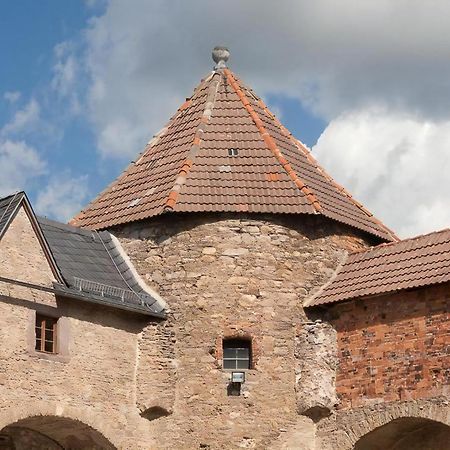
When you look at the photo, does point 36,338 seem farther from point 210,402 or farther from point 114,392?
point 210,402

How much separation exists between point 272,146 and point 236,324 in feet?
12.7

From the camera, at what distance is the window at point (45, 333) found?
18062 mm

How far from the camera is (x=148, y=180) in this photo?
71.0ft

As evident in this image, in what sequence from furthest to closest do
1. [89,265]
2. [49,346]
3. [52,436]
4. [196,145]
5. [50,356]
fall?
[196,145] → [89,265] → [52,436] → [49,346] → [50,356]

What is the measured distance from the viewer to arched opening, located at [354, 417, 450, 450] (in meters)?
19.1

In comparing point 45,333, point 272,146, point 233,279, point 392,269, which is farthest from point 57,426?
point 272,146

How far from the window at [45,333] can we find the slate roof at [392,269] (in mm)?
4604

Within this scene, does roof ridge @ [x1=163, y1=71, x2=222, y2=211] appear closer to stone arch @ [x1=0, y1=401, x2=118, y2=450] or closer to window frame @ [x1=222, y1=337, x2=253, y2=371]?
window frame @ [x1=222, y1=337, x2=253, y2=371]

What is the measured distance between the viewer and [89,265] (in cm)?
2014

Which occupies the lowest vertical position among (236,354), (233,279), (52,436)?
(52,436)

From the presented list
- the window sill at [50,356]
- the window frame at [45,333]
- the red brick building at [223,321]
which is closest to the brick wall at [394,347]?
the red brick building at [223,321]

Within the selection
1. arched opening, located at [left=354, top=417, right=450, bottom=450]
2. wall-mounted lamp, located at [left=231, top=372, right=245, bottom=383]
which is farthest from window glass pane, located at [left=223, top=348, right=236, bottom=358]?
arched opening, located at [left=354, top=417, right=450, bottom=450]

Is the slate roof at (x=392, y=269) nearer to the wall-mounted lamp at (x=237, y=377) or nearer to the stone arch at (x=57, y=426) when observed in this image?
the wall-mounted lamp at (x=237, y=377)

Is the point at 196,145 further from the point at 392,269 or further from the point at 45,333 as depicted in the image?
the point at 45,333
